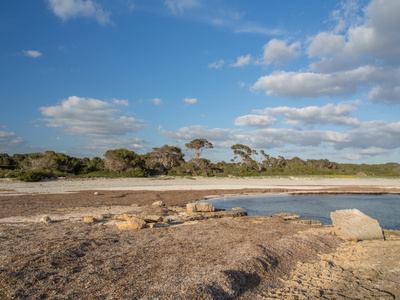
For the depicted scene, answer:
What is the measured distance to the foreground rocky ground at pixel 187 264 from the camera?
5027 mm

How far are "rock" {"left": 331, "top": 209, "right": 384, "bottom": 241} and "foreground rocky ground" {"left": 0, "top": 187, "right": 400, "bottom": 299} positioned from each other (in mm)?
426

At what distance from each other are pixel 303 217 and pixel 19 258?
14406mm

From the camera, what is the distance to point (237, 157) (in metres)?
69.4

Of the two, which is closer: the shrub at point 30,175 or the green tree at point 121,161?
the shrub at point 30,175

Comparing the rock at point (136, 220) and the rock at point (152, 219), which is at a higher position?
the rock at point (136, 220)

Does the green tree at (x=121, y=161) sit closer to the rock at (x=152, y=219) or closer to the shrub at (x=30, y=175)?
the shrub at (x=30, y=175)

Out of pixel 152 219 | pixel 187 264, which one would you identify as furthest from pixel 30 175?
pixel 187 264

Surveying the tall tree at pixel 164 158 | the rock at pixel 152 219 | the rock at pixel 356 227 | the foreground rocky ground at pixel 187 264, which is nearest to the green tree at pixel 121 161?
the tall tree at pixel 164 158

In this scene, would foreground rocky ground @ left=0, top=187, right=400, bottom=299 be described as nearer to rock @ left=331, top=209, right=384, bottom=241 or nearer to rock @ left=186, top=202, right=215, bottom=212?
rock @ left=331, top=209, right=384, bottom=241

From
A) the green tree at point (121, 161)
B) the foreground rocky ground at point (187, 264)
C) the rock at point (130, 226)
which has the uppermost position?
the green tree at point (121, 161)

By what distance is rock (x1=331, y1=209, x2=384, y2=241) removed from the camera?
32.4 feet

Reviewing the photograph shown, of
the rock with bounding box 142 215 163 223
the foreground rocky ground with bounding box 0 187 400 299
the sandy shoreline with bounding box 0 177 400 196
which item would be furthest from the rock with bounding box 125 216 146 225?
the sandy shoreline with bounding box 0 177 400 196

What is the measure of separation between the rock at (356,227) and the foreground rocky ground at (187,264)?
0.43 meters

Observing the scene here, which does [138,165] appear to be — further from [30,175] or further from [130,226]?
[130,226]
